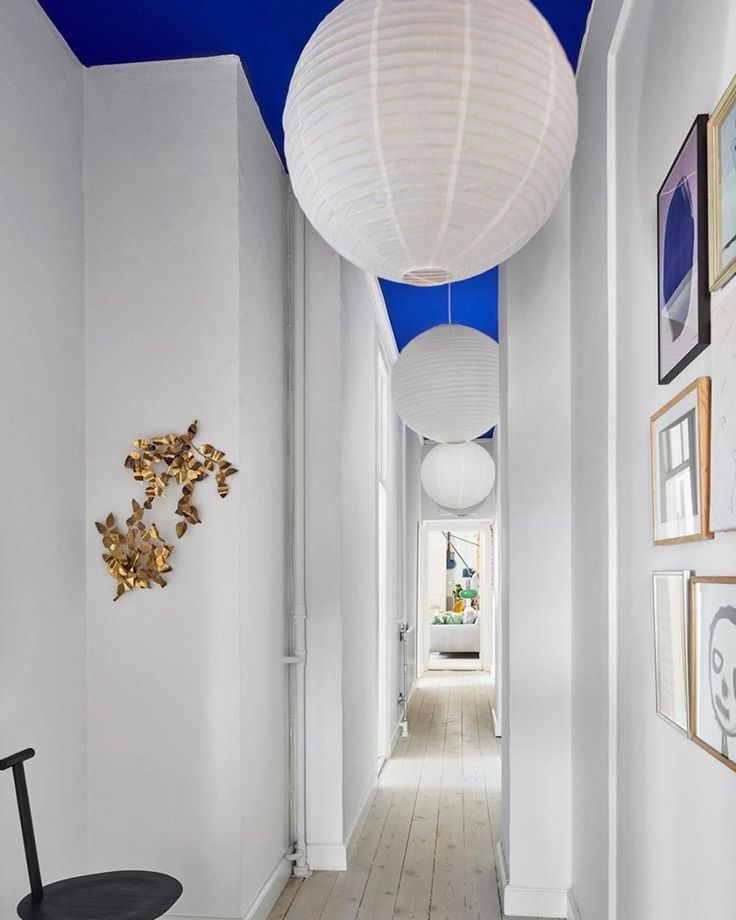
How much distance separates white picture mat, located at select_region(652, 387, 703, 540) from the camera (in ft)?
5.03

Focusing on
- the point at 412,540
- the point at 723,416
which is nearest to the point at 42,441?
the point at 723,416

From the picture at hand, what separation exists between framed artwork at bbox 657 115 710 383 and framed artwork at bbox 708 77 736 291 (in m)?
0.06

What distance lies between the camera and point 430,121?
1.57 metres

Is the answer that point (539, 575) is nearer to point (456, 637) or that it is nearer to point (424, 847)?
point (424, 847)

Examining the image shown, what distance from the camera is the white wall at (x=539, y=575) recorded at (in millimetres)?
3381

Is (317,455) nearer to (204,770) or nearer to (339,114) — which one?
(204,770)

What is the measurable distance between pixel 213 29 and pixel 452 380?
5.54 feet

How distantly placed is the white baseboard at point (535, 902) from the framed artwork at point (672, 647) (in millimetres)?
1797

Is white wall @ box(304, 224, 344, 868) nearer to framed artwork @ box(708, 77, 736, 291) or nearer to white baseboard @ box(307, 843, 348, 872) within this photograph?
white baseboard @ box(307, 843, 348, 872)

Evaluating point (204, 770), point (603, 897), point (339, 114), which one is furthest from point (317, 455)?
point (339, 114)

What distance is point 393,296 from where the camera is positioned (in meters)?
6.04

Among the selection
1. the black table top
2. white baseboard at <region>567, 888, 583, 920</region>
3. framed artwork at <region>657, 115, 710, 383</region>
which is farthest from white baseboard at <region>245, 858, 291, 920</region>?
framed artwork at <region>657, 115, 710, 383</region>

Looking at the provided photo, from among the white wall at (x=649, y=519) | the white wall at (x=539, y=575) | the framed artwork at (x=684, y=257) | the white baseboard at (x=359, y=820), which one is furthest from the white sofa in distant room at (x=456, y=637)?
the framed artwork at (x=684, y=257)

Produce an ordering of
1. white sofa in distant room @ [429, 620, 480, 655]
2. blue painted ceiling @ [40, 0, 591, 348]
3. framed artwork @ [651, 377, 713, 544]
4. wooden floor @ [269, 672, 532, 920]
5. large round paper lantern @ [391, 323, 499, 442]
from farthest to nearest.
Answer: white sofa in distant room @ [429, 620, 480, 655] → large round paper lantern @ [391, 323, 499, 442] → wooden floor @ [269, 672, 532, 920] → blue painted ceiling @ [40, 0, 591, 348] → framed artwork @ [651, 377, 713, 544]
